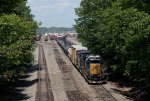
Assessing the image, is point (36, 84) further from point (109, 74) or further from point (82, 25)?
point (82, 25)

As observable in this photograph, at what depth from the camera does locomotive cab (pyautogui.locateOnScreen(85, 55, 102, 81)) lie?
174 ft

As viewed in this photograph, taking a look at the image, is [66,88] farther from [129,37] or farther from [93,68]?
[129,37]

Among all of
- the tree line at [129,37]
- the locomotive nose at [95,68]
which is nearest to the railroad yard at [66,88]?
the locomotive nose at [95,68]

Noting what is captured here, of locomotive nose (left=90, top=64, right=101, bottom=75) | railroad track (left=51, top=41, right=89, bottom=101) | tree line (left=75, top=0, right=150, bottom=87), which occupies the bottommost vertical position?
railroad track (left=51, top=41, right=89, bottom=101)

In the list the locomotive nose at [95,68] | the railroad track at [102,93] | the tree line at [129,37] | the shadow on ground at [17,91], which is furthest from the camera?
the locomotive nose at [95,68]

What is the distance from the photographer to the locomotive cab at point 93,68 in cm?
5297

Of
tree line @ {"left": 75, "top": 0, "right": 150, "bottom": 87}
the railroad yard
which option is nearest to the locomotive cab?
the railroad yard

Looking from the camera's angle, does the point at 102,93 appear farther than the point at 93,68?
No

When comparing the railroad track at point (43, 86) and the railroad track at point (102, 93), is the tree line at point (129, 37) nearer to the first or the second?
the railroad track at point (102, 93)

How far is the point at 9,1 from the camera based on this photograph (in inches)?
1414

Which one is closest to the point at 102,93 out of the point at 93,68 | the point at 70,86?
the point at 70,86

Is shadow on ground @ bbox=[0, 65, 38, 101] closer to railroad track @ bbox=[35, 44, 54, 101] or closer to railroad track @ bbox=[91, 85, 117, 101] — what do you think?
railroad track @ bbox=[35, 44, 54, 101]

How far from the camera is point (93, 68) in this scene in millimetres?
52969

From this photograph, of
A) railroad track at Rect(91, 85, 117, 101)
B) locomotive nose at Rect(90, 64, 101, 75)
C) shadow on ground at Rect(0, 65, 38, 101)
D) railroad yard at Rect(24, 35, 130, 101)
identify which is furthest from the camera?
locomotive nose at Rect(90, 64, 101, 75)
